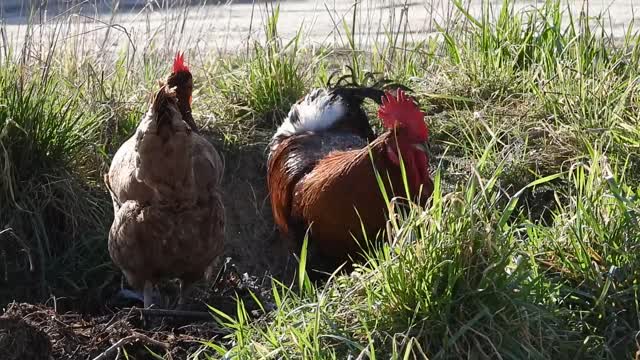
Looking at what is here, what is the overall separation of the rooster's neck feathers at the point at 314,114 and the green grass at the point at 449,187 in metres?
0.46

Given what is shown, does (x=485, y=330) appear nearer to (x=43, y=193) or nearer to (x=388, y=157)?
(x=388, y=157)

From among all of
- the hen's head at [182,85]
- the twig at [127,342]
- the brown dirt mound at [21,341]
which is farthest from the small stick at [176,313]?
the hen's head at [182,85]

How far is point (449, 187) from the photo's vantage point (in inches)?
209

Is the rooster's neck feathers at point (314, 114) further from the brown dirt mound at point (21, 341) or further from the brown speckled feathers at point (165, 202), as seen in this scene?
the brown dirt mound at point (21, 341)

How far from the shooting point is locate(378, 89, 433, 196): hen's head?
4.42 metres

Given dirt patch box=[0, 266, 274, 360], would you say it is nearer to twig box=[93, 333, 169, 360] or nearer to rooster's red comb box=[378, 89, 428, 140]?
twig box=[93, 333, 169, 360]

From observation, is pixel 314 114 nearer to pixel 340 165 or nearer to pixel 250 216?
pixel 250 216

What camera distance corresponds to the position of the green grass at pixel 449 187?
3.36 meters

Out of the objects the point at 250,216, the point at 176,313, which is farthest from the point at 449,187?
the point at 176,313

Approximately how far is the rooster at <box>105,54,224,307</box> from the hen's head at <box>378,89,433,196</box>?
927 millimetres

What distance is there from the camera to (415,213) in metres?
3.53

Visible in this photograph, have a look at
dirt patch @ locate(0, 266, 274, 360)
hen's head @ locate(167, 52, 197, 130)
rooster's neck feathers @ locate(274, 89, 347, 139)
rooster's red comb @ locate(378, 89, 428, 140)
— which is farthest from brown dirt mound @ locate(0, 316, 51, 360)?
rooster's neck feathers @ locate(274, 89, 347, 139)

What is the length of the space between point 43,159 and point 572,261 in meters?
2.93

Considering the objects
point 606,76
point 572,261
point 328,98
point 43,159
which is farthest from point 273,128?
point 572,261
